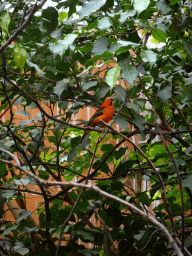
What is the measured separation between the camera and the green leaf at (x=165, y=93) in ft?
3.26

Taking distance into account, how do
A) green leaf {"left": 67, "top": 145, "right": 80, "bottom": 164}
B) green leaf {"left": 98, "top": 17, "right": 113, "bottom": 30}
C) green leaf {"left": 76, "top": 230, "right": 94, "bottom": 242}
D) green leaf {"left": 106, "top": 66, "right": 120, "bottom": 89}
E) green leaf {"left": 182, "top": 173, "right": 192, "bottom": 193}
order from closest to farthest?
green leaf {"left": 106, "top": 66, "right": 120, "bottom": 89}, green leaf {"left": 98, "top": 17, "right": 113, "bottom": 30}, green leaf {"left": 182, "top": 173, "right": 192, "bottom": 193}, green leaf {"left": 76, "top": 230, "right": 94, "bottom": 242}, green leaf {"left": 67, "top": 145, "right": 80, "bottom": 164}

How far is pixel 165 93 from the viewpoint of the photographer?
1.01 metres

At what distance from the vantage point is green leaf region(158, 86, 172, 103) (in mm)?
994

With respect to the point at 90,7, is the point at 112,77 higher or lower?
lower

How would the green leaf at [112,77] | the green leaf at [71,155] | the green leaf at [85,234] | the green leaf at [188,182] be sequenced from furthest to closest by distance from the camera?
the green leaf at [71,155] → the green leaf at [85,234] → the green leaf at [188,182] → the green leaf at [112,77]

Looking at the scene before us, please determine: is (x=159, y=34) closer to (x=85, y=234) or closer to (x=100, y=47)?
(x=100, y=47)

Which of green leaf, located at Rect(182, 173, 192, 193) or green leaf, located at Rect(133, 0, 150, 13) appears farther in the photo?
green leaf, located at Rect(182, 173, 192, 193)

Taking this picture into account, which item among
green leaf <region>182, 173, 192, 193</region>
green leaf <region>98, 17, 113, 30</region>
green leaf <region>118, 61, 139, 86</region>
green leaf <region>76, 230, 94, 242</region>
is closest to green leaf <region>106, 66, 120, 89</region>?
green leaf <region>118, 61, 139, 86</region>

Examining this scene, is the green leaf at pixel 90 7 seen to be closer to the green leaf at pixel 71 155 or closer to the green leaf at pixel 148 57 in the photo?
the green leaf at pixel 148 57

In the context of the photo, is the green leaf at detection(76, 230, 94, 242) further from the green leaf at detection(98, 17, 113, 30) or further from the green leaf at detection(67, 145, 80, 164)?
the green leaf at detection(98, 17, 113, 30)

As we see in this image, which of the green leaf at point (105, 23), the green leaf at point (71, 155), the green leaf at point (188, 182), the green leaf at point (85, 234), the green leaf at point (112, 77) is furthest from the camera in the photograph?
the green leaf at point (71, 155)

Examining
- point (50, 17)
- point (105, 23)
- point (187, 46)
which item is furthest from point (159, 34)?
point (50, 17)

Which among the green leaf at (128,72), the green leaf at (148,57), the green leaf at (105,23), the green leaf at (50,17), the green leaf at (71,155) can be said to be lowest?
the green leaf at (71,155)

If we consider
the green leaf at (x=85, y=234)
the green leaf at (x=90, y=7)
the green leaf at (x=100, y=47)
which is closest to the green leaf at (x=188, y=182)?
the green leaf at (x=85, y=234)
